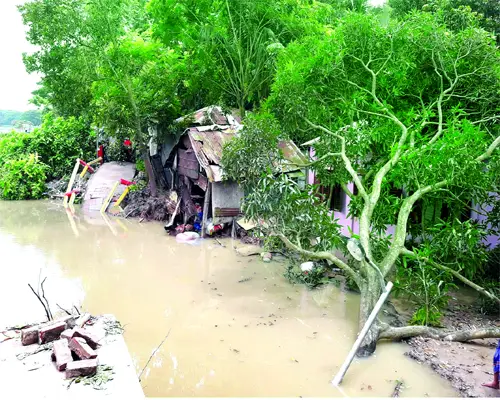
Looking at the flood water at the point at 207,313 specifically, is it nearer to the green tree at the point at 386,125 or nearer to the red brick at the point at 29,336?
the green tree at the point at 386,125

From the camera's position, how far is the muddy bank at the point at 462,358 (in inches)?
188

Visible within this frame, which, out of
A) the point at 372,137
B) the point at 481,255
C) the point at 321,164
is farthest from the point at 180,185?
the point at 481,255

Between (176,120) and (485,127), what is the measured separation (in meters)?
9.99

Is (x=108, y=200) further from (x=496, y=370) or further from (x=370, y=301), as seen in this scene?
(x=496, y=370)

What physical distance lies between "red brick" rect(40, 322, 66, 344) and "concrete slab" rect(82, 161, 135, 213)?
1274 centimetres

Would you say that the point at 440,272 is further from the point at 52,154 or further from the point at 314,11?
the point at 52,154

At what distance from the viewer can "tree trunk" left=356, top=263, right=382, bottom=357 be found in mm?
→ 5578

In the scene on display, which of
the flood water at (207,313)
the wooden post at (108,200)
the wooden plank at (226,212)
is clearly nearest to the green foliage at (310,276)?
the flood water at (207,313)

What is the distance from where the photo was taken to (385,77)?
307 inches

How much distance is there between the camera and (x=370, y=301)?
607 cm

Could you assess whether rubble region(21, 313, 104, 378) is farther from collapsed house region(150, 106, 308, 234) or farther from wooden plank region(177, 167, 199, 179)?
wooden plank region(177, 167, 199, 179)

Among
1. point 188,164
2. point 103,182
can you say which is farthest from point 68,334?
point 103,182

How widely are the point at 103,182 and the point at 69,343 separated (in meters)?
14.4

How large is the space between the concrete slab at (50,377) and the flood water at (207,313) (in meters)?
1.46
